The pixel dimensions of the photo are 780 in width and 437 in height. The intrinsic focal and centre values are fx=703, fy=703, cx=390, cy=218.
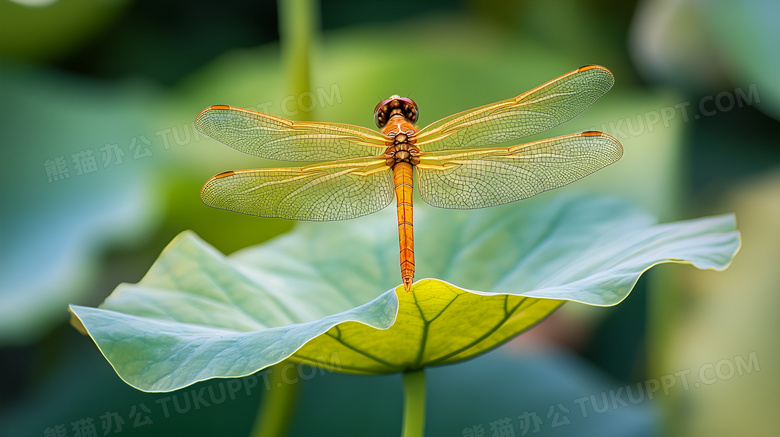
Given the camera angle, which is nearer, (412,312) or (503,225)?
(412,312)

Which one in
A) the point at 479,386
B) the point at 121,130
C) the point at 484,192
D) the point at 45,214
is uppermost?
the point at 121,130

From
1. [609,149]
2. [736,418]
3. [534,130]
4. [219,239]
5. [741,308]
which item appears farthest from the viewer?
[219,239]

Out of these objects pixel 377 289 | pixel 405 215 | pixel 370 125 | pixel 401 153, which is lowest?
pixel 377 289

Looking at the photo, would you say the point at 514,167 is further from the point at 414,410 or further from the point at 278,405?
the point at 278,405

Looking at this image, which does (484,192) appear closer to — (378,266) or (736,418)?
(378,266)

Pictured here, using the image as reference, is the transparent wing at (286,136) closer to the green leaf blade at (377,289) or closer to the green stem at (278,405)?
the green leaf blade at (377,289)

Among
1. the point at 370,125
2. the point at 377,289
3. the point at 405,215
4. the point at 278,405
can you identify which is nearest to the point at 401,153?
the point at 405,215

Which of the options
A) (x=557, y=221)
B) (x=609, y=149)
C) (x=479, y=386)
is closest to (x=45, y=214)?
(x=479, y=386)
